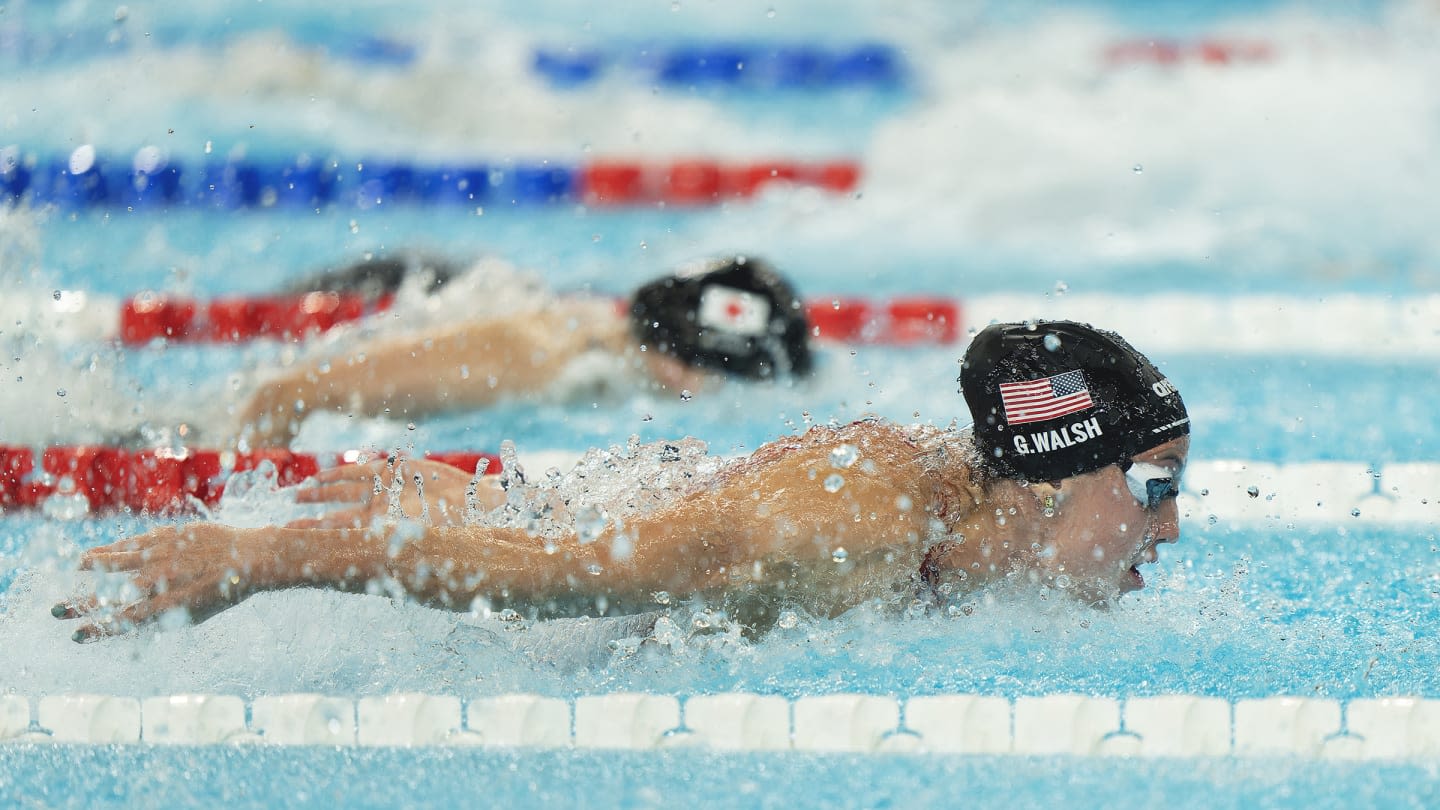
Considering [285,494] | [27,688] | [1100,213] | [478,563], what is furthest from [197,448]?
[1100,213]

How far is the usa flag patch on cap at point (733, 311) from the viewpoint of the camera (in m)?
3.37

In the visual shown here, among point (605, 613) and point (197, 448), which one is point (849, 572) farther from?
point (197, 448)

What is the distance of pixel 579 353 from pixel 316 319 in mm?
902

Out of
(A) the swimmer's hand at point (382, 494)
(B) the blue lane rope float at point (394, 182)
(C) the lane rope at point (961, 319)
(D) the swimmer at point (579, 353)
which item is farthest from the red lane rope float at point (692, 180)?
(A) the swimmer's hand at point (382, 494)

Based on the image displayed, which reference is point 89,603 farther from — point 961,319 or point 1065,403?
point 961,319

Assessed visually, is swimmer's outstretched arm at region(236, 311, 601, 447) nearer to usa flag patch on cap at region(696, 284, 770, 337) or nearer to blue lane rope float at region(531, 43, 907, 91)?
usa flag patch on cap at region(696, 284, 770, 337)

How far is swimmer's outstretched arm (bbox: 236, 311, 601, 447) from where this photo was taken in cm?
318

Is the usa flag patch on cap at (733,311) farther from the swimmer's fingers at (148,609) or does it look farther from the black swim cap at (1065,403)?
the swimmer's fingers at (148,609)

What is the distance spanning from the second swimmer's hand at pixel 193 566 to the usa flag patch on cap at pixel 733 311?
1.50 m

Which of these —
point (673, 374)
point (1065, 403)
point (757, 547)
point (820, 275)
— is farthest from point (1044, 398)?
point (820, 275)

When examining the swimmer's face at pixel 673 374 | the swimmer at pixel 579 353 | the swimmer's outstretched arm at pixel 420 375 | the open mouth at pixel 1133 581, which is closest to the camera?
the open mouth at pixel 1133 581

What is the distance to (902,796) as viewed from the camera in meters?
1.96

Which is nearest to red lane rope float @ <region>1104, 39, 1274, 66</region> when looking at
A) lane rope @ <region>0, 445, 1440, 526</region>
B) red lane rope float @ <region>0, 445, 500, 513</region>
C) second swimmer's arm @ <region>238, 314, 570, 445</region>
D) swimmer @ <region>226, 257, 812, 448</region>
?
swimmer @ <region>226, 257, 812, 448</region>

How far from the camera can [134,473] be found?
2.85 m
